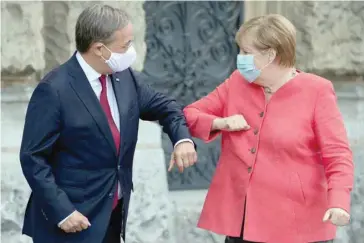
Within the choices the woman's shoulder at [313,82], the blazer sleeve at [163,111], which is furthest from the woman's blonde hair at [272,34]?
the blazer sleeve at [163,111]

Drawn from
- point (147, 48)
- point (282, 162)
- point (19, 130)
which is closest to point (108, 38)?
point (282, 162)

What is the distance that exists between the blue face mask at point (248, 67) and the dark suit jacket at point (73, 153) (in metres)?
0.33

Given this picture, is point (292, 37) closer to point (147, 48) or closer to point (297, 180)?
point (297, 180)

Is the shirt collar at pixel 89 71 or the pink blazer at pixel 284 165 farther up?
the shirt collar at pixel 89 71

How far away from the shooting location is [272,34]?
367cm

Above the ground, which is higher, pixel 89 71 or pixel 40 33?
pixel 89 71

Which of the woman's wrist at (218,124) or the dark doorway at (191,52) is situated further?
the dark doorway at (191,52)

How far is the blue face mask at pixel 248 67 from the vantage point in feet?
12.2

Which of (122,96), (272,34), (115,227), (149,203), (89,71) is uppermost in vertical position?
(272,34)

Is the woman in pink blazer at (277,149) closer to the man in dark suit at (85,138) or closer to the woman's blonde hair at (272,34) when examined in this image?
the woman's blonde hair at (272,34)

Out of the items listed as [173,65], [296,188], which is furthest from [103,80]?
[173,65]

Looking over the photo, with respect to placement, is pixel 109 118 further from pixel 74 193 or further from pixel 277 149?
pixel 277 149

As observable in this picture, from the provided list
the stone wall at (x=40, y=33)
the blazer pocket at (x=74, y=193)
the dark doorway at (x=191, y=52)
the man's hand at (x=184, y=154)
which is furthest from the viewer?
the dark doorway at (x=191, y=52)

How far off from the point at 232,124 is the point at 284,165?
0.24 metres
